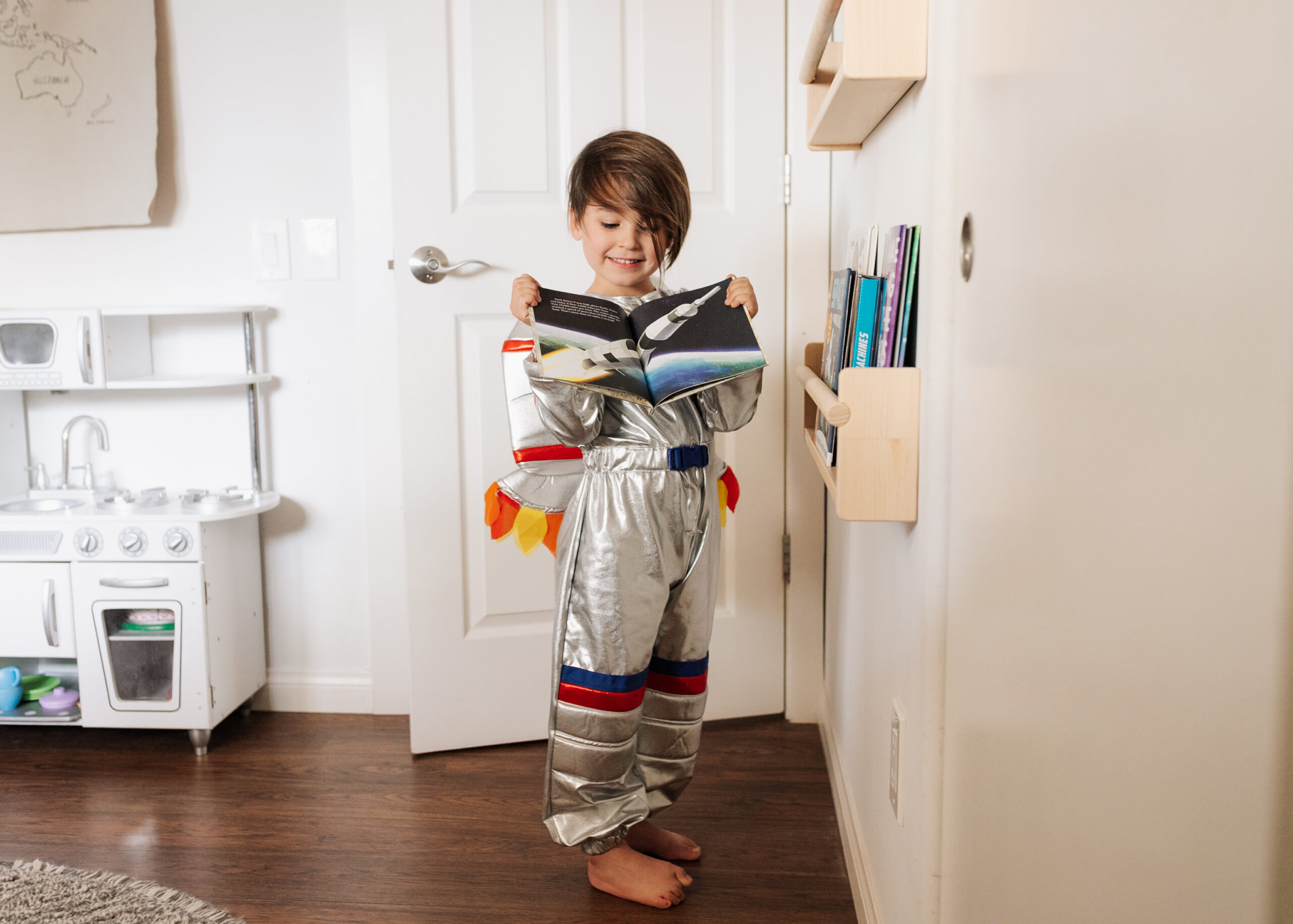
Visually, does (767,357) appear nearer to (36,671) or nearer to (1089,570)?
(1089,570)

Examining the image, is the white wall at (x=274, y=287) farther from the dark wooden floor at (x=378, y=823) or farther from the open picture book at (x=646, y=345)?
the open picture book at (x=646, y=345)

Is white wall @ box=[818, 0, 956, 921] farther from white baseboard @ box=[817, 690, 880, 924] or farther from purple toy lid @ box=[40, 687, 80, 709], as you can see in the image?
purple toy lid @ box=[40, 687, 80, 709]

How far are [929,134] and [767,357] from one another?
1.01m

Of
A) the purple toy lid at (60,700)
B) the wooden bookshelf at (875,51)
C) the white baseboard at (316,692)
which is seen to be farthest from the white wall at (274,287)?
the wooden bookshelf at (875,51)

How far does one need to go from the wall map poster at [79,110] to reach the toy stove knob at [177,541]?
0.69 metres

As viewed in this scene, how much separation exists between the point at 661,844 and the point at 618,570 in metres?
0.50

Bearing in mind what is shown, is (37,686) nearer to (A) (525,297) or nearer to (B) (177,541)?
(B) (177,541)

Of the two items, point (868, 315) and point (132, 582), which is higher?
point (868, 315)

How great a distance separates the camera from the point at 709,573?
1402 mm

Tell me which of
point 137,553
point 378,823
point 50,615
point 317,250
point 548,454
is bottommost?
point 378,823

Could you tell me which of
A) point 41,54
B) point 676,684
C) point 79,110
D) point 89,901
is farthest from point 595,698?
point 41,54

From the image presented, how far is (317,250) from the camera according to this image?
2.06m

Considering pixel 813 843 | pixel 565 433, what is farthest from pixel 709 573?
pixel 813 843

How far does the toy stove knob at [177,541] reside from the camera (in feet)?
6.23
